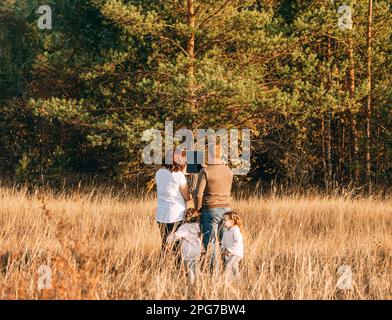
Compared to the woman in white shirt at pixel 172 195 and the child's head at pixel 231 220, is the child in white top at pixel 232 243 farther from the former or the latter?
the woman in white shirt at pixel 172 195

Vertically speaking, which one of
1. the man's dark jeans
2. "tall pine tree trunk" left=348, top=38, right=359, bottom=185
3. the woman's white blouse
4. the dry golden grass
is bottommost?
the dry golden grass

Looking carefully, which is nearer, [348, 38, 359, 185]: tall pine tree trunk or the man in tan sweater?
the man in tan sweater

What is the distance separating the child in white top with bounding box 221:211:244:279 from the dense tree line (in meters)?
6.78

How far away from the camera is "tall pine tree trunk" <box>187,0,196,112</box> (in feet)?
47.5

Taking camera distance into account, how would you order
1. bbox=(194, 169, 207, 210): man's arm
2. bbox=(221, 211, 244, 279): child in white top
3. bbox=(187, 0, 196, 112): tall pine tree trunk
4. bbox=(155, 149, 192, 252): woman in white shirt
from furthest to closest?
bbox=(187, 0, 196, 112): tall pine tree trunk, bbox=(155, 149, 192, 252): woman in white shirt, bbox=(194, 169, 207, 210): man's arm, bbox=(221, 211, 244, 279): child in white top

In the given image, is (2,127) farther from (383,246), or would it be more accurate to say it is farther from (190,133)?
(383,246)

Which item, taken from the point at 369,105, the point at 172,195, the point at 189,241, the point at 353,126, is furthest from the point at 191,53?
the point at 189,241

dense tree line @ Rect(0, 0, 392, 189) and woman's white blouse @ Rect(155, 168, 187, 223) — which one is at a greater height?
dense tree line @ Rect(0, 0, 392, 189)

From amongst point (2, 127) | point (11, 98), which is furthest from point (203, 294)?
point (11, 98)

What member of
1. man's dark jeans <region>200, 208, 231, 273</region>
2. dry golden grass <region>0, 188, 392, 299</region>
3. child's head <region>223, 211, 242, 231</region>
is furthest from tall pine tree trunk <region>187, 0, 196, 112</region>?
child's head <region>223, 211, 242, 231</region>

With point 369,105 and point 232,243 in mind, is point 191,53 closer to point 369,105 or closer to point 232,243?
point 369,105

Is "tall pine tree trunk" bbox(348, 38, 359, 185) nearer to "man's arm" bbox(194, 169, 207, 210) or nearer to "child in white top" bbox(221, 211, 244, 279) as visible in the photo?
"man's arm" bbox(194, 169, 207, 210)

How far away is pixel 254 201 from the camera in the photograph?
53.1 feet
